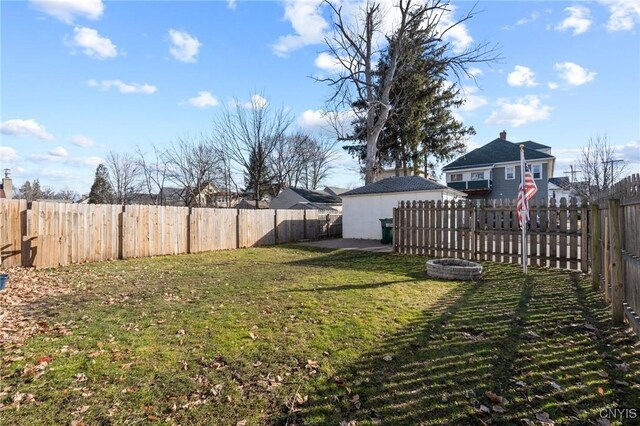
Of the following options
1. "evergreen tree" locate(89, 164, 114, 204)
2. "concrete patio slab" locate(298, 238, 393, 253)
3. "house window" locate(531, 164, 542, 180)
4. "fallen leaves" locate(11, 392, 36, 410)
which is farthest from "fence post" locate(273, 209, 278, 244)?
"evergreen tree" locate(89, 164, 114, 204)

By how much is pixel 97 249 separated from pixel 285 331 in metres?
9.56

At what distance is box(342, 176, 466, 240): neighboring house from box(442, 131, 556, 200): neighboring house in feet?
56.5

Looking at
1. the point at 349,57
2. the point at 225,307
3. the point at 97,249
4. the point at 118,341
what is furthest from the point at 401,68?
the point at 118,341

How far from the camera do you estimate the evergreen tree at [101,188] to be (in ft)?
122

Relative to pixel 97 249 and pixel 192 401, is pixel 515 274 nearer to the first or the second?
pixel 192 401

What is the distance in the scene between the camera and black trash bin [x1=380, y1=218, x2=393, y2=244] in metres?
16.3

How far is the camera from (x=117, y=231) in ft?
38.2

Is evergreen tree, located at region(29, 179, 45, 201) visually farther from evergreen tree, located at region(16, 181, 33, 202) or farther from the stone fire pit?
the stone fire pit

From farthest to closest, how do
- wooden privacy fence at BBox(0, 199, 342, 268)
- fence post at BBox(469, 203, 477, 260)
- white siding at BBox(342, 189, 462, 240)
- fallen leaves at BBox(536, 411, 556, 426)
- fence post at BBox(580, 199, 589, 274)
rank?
1. white siding at BBox(342, 189, 462, 240)
2. fence post at BBox(469, 203, 477, 260)
3. wooden privacy fence at BBox(0, 199, 342, 268)
4. fence post at BBox(580, 199, 589, 274)
5. fallen leaves at BBox(536, 411, 556, 426)

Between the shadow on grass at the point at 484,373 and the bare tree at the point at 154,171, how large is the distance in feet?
107

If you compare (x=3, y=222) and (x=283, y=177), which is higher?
(x=283, y=177)

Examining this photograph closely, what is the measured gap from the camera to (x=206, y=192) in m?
35.1

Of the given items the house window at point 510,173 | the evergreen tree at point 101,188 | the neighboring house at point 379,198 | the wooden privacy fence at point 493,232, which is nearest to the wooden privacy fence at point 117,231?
the neighboring house at point 379,198

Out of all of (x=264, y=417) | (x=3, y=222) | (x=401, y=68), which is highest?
(x=401, y=68)
